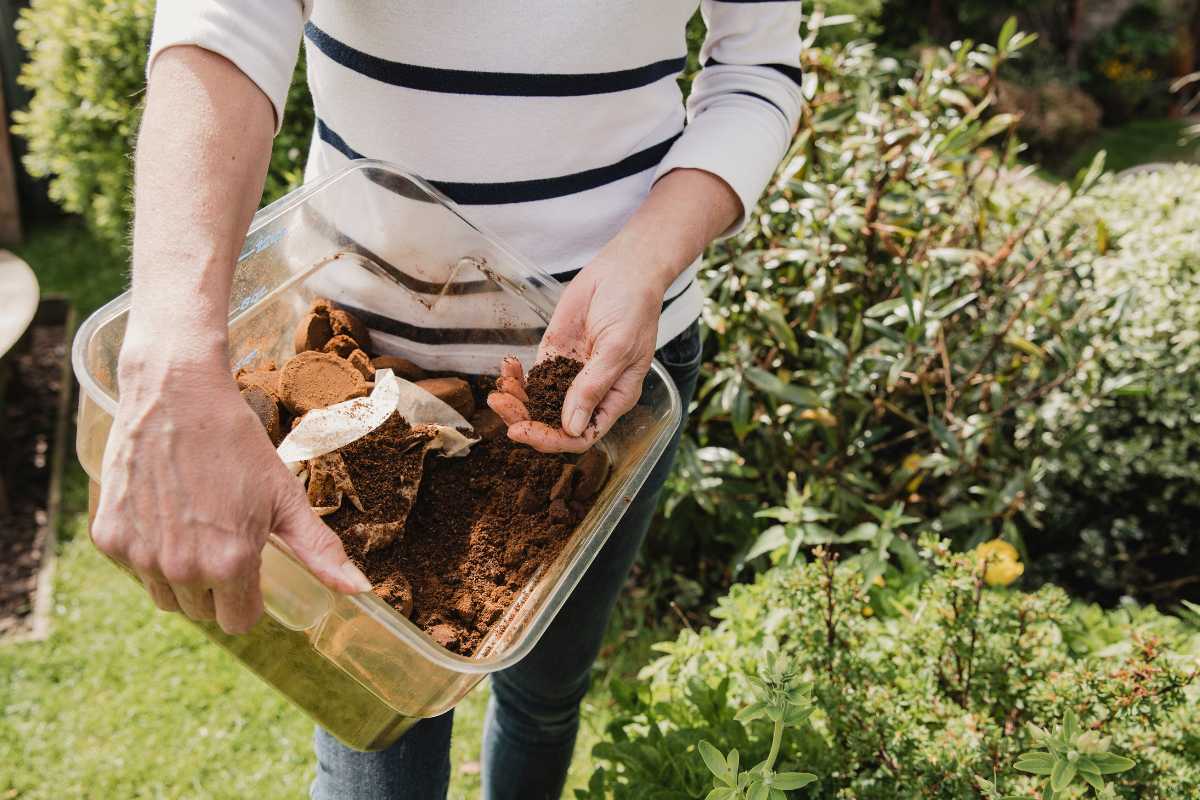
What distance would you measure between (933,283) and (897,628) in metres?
A: 0.90

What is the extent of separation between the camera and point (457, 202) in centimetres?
125

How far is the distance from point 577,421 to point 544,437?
4 cm

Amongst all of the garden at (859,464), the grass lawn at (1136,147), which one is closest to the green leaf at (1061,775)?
the garden at (859,464)

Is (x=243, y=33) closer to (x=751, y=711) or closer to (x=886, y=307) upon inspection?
(x=751, y=711)

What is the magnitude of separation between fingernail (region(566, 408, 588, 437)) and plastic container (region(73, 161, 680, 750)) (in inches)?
4.8

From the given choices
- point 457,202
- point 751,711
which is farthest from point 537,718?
point 457,202

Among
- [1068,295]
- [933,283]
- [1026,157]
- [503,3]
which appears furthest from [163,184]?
[1026,157]

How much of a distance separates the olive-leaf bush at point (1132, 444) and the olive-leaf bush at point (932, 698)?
577mm

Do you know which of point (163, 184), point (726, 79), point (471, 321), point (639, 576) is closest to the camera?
point (163, 184)

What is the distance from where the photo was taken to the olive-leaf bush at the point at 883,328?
2.32 metres

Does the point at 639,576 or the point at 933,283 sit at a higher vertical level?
the point at 933,283

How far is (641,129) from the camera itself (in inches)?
51.9

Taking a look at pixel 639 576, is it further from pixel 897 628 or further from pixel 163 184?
pixel 163 184

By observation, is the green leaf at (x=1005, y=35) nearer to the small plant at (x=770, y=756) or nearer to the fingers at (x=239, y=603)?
the small plant at (x=770, y=756)
